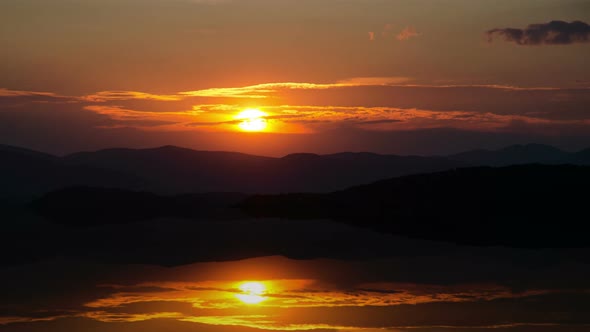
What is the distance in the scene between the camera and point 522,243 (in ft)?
83.6

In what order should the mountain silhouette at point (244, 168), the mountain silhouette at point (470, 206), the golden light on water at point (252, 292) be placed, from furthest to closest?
the mountain silhouette at point (244, 168), the mountain silhouette at point (470, 206), the golden light on water at point (252, 292)

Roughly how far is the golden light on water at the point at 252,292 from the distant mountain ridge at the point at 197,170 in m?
42.6

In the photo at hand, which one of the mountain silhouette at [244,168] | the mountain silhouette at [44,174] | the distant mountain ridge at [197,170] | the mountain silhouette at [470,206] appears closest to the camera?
the mountain silhouette at [470,206]

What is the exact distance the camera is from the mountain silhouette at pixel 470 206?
1070 inches

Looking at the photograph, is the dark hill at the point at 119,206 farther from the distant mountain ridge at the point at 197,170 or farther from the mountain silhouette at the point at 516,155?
the mountain silhouette at the point at 516,155

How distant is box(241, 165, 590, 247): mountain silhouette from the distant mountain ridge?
31731 millimetres

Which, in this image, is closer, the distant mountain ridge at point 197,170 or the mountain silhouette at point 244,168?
the distant mountain ridge at point 197,170

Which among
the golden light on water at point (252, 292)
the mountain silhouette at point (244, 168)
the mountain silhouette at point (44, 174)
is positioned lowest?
the golden light on water at point (252, 292)

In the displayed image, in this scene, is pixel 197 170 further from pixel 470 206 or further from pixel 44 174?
pixel 470 206

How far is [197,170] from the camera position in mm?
83000

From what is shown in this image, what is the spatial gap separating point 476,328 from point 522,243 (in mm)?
12571

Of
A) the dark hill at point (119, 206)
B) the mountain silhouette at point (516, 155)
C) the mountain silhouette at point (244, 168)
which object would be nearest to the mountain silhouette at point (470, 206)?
the dark hill at point (119, 206)

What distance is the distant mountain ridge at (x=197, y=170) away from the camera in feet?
217

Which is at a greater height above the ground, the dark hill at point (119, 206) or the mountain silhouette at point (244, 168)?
the mountain silhouette at point (244, 168)
